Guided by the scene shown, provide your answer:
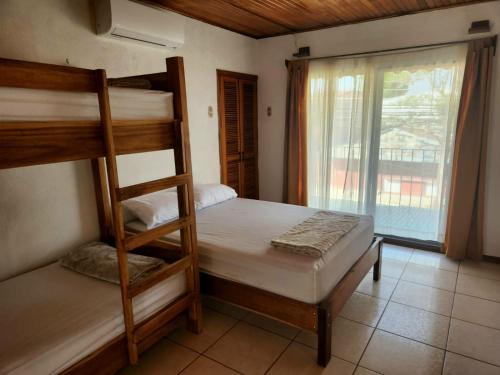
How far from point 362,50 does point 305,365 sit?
10.6 ft

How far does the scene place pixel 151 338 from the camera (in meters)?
1.95

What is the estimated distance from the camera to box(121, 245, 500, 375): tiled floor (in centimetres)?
198

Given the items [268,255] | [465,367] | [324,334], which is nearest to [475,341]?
[465,367]

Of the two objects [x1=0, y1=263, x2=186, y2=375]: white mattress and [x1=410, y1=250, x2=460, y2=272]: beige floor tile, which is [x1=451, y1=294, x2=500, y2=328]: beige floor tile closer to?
[x1=410, y1=250, x2=460, y2=272]: beige floor tile

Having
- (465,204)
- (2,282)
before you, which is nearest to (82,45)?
(2,282)

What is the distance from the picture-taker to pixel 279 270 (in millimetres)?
2033

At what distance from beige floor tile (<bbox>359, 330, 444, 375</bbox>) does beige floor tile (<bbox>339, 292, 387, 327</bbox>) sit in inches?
8.2

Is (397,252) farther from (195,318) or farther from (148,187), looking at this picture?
(148,187)

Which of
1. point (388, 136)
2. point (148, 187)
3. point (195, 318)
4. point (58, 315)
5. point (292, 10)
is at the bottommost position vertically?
point (195, 318)

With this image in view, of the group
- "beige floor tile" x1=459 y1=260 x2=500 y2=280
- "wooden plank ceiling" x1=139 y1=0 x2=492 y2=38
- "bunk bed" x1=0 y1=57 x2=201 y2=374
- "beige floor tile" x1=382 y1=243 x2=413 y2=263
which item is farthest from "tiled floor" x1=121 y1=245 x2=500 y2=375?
"wooden plank ceiling" x1=139 y1=0 x2=492 y2=38

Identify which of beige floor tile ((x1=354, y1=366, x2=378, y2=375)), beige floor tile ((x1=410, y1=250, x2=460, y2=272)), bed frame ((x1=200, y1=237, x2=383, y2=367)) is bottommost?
beige floor tile ((x1=354, y1=366, x2=378, y2=375))

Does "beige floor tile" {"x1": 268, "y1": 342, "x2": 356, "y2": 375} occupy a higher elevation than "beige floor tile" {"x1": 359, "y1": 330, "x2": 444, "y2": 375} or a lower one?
lower

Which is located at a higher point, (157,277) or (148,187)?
(148,187)

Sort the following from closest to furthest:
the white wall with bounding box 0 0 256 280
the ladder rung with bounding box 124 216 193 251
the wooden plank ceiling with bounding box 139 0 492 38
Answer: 1. the ladder rung with bounding box 124 216 193 251
2. the white wall with bounding box 0 0 256 280
3. the wooden plank ceiling with bounding box 139 0 492 38
